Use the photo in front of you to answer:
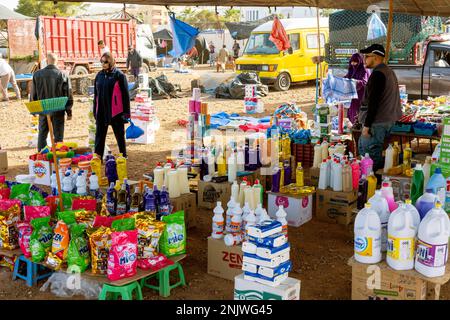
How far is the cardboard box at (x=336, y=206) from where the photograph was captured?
19.9 ft

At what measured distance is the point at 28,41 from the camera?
2056 cm

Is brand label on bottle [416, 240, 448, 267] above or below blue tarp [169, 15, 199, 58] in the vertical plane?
below

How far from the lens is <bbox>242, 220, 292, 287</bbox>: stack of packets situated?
3.57 m

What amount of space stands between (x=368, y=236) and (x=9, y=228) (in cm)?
297

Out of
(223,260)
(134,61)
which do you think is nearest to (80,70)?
(134,61)

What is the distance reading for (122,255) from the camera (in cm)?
388

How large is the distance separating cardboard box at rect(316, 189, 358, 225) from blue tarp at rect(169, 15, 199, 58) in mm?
5001

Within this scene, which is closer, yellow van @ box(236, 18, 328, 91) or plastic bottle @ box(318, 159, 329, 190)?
plastic bottle @ box(318, 159, 329, 190)

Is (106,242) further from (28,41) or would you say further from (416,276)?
(28,41)

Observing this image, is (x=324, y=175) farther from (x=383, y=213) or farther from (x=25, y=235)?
(x=25, y=235)

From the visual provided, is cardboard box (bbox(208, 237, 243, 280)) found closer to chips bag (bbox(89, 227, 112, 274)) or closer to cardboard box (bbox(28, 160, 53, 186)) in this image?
chips bag (bbox(89, 227, 112, 274))

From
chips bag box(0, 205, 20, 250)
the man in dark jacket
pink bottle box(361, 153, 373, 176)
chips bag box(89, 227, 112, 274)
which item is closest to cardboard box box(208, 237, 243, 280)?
chips bag box(89, 227, 112, 274)

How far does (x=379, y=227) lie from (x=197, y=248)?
234 cm
